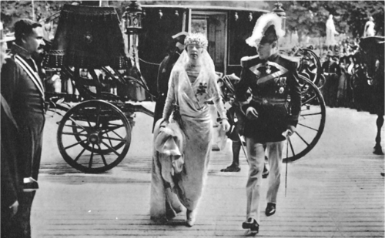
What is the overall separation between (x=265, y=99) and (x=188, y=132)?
0.70 metres

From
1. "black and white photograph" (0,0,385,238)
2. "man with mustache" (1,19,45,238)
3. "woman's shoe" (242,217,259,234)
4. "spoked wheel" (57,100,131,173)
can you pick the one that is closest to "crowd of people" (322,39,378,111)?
"black and white photograph" (0,0,385,238)

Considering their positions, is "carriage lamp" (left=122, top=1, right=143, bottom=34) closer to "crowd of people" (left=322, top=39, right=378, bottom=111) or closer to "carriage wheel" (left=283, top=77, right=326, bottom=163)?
"carriage wheel" (left=283, top=77, right=326, bottom=163)

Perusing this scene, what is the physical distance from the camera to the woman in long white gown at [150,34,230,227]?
5.01 m

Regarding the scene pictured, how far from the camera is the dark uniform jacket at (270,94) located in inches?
191

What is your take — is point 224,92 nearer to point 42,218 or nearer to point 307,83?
point 307,83

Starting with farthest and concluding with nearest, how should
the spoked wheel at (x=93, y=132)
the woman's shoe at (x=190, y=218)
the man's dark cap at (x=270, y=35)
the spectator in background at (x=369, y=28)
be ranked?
the spoked wheel at (x=93, y=132) < the spectator in background at (x=369, y=28) < the woman's shoe at (x=190, y=218) < the man's dark cap at (x=270, y=35)

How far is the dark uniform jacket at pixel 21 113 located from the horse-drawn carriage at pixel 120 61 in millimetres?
1379

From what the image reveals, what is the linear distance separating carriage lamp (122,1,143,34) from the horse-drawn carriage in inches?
1.2

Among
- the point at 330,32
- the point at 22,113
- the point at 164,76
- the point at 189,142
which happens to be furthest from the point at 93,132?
the point at 330,32

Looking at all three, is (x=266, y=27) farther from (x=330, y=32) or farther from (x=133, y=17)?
(x=133, y=17)

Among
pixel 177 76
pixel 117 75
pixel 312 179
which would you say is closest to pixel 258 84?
pixel 177 76

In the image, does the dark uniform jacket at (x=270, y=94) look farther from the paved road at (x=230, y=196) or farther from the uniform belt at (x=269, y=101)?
the paved road at (x=230, y=196)

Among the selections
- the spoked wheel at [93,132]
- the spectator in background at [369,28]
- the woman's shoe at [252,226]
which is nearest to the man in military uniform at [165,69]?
the spoked wheel at [93,132]

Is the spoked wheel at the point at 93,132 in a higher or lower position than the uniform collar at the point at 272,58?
lower
